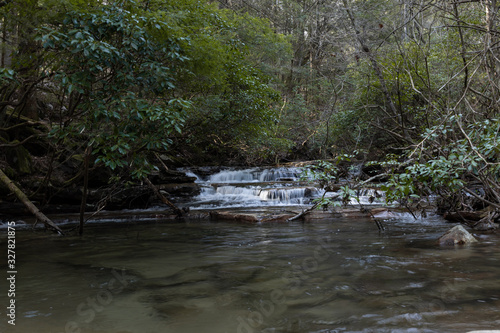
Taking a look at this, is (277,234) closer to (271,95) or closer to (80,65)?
(80,65)

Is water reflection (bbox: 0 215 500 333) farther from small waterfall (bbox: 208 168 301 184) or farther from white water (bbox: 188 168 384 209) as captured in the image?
small waterfall (bbox: 208 168 301 184)

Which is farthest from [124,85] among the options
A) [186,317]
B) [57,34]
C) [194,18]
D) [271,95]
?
[271,95]

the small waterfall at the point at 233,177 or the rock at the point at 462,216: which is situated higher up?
the small waterfall at the point at 233,177

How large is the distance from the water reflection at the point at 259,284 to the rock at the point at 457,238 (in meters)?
0.21

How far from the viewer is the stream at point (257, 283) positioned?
3.21 meters

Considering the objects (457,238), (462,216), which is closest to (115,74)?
(457,238)

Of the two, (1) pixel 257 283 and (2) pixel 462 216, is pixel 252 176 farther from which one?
(1) pixel 257 283

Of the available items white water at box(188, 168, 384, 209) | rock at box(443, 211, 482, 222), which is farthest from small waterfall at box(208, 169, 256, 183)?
rock at box(443, 211, 482, 222)

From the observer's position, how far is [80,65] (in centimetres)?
510

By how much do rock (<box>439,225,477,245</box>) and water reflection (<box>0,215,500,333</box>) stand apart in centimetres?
21

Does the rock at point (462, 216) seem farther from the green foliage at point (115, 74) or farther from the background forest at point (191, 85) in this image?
the green foliage at point (115, 74)

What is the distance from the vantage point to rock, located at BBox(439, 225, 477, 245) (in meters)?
5.94

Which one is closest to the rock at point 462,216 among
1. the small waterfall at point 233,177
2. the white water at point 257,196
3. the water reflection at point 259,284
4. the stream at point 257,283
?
the stream at point 257,283

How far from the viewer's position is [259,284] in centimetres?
428
